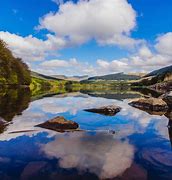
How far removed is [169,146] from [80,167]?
700cm

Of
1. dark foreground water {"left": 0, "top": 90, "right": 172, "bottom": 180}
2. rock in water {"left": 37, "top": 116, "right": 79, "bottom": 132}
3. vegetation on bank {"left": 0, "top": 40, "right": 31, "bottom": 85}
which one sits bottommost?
dark foreground water {"left": 0, "top": 90, "right": 172, "bottom": 180}

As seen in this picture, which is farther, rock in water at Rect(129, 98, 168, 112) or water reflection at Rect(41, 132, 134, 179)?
rock in water at Rect(129, 98, 168, 112)

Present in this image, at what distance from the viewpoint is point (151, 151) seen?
16.5 metres

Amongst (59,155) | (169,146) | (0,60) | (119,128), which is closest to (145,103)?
(119,128)

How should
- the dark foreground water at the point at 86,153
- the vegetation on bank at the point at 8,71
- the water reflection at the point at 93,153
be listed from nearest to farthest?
the dark foreground water at the point at 86,153, the water reflection at the point at 93,153, the vegetation on bank at the point at 8,71

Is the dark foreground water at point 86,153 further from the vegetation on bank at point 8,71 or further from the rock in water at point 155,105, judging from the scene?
the vegetation on bank at point 8,71

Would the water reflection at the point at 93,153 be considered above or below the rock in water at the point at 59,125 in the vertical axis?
below

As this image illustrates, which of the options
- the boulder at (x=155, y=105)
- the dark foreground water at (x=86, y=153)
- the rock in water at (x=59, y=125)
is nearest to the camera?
the dark foreground water at (x=86, y=153)

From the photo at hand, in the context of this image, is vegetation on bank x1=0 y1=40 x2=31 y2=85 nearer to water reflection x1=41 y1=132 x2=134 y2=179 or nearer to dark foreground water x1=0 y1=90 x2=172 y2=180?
dark foreground water x1=0 y1=90 x2=172 y2=180

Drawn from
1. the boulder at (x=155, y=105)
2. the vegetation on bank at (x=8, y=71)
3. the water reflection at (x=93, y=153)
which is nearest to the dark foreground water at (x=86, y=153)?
the water reflection at (x=93, y=153)

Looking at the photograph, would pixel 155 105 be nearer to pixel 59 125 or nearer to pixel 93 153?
pixel 59 125

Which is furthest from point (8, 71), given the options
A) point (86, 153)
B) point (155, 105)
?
point (86, 153)

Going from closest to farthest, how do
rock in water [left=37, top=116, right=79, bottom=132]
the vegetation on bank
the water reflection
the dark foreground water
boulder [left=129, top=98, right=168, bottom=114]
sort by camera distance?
the dark foreground water
the water reflection
rock in water [left=37, top=116, right=79, bottom=132]
boulder [left=129, top=98, right=168, bottom=114]
the vegetation on bank

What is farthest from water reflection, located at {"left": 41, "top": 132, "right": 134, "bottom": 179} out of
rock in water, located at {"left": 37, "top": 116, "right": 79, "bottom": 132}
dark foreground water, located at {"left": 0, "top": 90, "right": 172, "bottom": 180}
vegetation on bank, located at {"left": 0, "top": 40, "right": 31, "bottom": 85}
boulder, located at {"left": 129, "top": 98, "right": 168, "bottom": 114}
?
vegetation on bank, located at {"left": 0, "top": 40, "right": 31, "bottom": 85}
